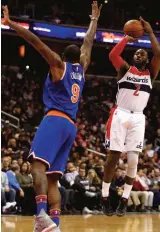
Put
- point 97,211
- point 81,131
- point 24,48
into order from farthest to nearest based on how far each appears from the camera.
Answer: point 24,48, point 81,131, point 97,211

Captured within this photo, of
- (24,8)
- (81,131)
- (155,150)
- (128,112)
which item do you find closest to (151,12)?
(24,8)

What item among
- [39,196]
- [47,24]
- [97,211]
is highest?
[47,24]

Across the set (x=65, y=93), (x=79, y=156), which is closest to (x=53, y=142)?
(x=65, y=93)

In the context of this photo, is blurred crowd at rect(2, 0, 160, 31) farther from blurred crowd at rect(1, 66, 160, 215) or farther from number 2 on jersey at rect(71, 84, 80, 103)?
number 2 on jersey at rect(71, 84, 80, 103)

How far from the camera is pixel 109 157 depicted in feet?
25.5

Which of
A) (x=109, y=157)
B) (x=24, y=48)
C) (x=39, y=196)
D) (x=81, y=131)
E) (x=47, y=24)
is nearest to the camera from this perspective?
(x=39, y=196)

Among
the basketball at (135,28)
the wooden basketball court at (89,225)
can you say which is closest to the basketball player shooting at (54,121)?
the basketball at (135,28)

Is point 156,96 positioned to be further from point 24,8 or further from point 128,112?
point 128,112

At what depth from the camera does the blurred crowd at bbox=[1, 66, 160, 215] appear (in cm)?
1291

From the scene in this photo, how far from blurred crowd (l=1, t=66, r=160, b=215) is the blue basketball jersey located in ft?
20.7

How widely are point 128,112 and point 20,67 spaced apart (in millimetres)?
19806

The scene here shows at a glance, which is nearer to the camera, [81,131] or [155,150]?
[81,131]

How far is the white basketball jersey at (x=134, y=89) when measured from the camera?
7.73 m

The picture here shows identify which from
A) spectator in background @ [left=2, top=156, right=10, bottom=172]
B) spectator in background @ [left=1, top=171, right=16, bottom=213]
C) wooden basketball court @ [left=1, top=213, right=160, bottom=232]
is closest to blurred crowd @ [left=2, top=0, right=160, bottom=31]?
spectator in background @ [left=2, top=156, right=10, bottom=172]
